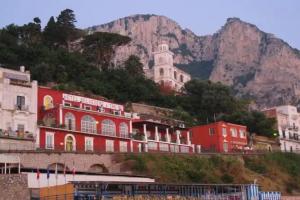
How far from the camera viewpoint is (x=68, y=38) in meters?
98.4

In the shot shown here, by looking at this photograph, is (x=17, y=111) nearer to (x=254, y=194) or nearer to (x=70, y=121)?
(x=70, y=121)

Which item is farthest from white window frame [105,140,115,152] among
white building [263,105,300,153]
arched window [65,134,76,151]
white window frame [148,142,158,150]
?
white building [263,105,300,153]

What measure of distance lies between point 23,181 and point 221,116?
5563 cm

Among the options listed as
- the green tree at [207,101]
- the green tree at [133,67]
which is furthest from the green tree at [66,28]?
the green tree at [207,101]

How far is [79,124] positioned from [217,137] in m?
24.8

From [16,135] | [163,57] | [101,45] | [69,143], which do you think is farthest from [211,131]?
[163,57]

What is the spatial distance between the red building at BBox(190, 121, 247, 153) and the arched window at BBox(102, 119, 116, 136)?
55.3 feet

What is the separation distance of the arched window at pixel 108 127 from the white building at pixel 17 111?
28.7 ft

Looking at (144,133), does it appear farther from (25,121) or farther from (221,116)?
(221,116)

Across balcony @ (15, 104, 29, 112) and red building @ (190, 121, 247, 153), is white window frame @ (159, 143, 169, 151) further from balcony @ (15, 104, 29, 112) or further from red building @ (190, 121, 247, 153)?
balcony @ (15, 104, 29, 112)

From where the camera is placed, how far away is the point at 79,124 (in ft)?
208

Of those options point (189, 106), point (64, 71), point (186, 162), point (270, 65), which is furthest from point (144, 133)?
point (270, 65)

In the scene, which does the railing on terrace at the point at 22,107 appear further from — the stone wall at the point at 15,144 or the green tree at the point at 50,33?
the green tree at the point at 50,33

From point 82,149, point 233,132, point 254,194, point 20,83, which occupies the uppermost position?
point 20,83
